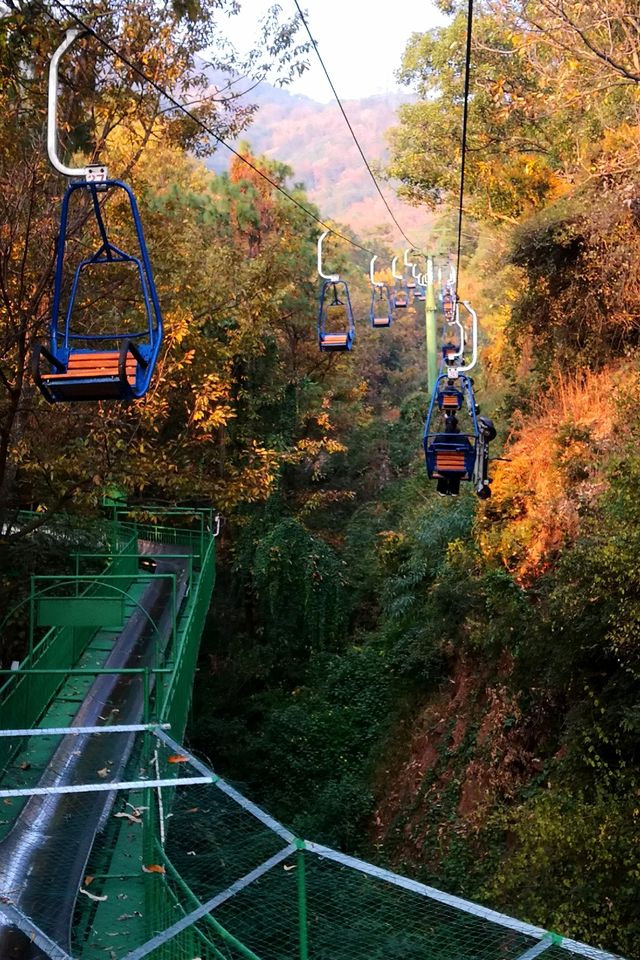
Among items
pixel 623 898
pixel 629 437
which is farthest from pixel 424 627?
pixel 623 898

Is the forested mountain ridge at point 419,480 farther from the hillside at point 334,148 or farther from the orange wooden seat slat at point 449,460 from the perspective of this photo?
the hillside at point 334,148

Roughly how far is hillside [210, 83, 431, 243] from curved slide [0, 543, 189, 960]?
92123mm

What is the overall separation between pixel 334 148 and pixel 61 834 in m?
164

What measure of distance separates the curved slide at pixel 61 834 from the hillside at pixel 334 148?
92123 millimetres

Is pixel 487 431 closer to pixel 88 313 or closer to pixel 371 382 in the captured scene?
pixel 88 313

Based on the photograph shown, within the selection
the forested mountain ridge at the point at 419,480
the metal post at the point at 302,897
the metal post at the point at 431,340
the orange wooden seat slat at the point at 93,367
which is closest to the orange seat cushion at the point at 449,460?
the forested mountain ridge at the point at 419,480

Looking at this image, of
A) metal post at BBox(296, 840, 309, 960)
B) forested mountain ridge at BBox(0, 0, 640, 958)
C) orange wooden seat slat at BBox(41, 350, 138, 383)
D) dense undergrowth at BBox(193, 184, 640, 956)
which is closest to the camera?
metal post at BBox(296, 840, 309, 960)

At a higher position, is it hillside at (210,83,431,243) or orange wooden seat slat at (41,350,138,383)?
hillside at (210,83,431,243)

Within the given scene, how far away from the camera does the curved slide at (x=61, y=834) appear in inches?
210

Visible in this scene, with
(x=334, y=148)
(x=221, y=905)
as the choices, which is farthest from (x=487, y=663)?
(x=334, y=148)

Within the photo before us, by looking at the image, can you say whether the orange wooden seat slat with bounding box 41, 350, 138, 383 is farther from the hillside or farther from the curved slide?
the hillside

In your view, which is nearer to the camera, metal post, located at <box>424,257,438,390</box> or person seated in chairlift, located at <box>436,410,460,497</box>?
person seated in chairlift, located at <box>436,410,460,497</box>

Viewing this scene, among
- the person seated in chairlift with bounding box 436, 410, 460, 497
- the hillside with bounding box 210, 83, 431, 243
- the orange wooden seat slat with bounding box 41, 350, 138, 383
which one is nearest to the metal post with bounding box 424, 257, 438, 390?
the person seated in chairlift with bounding box 436, 410, 460, 497

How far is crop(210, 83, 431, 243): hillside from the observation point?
12125 centimetres
